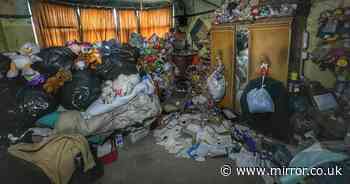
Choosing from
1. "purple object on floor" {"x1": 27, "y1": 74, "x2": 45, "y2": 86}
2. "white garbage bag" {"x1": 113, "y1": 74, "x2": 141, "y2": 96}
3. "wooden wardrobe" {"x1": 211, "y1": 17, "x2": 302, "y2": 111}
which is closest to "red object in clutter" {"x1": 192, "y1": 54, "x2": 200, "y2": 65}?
"wooden wardrobe" {"x1": 211, "y1": 17, "x2": 302, "y2": 111}

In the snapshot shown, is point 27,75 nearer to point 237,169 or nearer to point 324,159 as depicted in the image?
point 237,169

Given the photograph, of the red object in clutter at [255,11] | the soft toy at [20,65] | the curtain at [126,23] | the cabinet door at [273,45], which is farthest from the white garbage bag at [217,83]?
the curtain at [126,23]

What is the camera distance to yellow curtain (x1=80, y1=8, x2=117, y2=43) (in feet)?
14.5

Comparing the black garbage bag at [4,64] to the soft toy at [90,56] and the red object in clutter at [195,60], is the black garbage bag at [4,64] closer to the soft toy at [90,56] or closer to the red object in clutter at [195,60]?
the soft toy at [90,56]

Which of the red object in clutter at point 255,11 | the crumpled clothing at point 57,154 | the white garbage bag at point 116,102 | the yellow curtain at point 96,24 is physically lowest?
the crumpled clothing at point 57,154

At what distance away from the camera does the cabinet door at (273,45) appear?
212 cm

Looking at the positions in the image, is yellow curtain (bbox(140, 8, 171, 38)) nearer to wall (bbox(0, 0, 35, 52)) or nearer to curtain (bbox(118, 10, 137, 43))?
curtain (bbox(118, 10, 137, 43))

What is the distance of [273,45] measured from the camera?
2242mm

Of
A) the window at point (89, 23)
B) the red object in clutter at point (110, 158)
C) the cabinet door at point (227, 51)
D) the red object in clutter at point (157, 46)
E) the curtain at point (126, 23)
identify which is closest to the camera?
the red object in clutter at point (110, 158)

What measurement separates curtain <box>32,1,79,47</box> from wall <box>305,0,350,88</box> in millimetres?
4497

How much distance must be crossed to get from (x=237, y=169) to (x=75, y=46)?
8.47 ft

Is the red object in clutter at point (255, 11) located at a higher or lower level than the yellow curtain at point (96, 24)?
lower

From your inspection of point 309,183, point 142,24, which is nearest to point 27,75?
point 309,183

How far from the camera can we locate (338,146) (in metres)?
1.32
